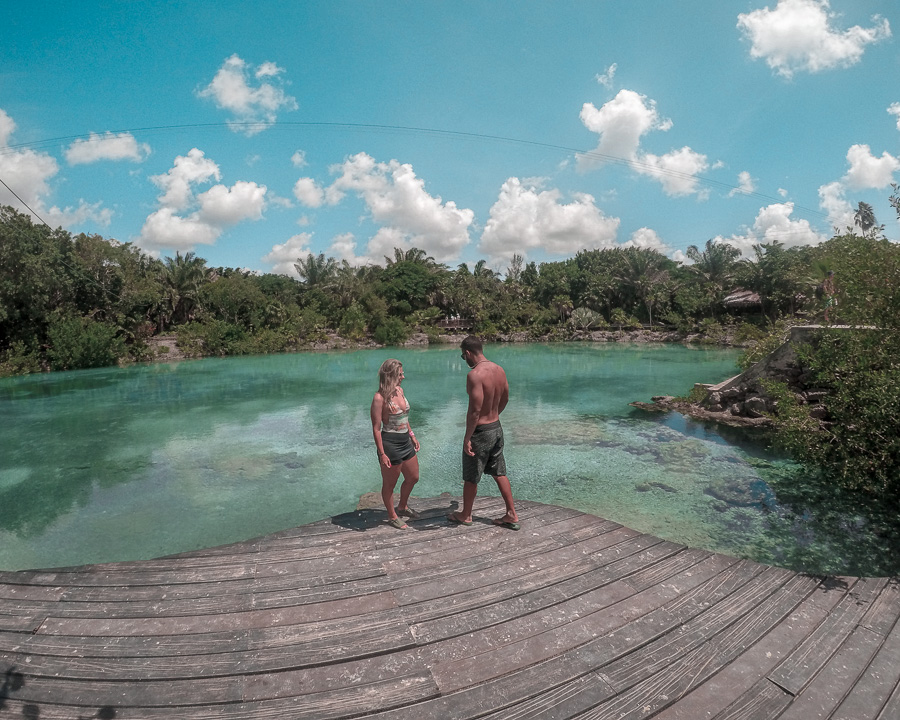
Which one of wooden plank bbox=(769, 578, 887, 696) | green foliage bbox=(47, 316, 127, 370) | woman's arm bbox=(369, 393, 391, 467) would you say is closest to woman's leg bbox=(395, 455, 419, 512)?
woman's arm bbox=(369, 393, 391, 467)

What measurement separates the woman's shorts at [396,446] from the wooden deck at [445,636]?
702mm

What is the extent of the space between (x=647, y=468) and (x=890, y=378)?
468cm

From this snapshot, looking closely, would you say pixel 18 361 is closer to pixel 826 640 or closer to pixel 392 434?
pixel 392 434

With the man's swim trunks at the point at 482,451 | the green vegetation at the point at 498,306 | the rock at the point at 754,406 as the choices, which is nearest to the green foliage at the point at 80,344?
the green vegetation at the point at 498,306

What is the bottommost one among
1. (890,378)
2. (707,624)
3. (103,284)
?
(707,624)

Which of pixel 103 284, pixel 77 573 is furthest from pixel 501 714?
pixel 103 284

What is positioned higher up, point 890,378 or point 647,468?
point 890,378

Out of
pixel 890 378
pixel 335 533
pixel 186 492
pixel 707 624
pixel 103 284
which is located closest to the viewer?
pixel 707 624

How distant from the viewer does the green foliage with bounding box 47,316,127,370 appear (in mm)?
26469

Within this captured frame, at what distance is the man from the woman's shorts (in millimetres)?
545

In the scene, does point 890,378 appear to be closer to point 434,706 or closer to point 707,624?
point 707,624

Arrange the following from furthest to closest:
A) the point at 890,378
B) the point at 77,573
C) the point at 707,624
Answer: the point at 890,378 → the point at 77,573 → the point at 707,624

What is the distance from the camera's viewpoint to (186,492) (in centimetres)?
832

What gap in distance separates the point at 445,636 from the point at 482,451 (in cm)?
161
